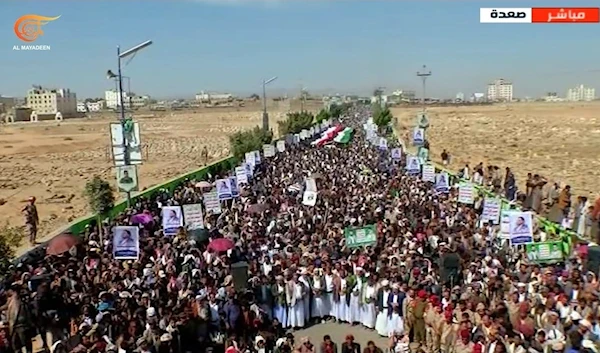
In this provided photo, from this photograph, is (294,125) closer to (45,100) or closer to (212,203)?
(212,203)

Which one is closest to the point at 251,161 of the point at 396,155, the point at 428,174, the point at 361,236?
the point at 396,155

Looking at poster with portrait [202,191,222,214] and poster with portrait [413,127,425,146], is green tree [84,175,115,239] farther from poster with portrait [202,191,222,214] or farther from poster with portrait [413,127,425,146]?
poster with portrait [413,127,425,146]

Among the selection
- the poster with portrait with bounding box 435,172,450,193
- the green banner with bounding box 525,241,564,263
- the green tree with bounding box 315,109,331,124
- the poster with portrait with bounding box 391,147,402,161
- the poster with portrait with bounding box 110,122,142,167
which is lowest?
the green banner with bounding box 525,241,564,263

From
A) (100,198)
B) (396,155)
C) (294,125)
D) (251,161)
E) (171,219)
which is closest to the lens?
(171,219)

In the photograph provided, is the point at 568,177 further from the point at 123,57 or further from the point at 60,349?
the point at 60,349

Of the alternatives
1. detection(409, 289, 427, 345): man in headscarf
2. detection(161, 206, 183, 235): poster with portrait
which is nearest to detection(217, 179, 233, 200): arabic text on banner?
detection(161, 206, 183, 235): poster with portrait
